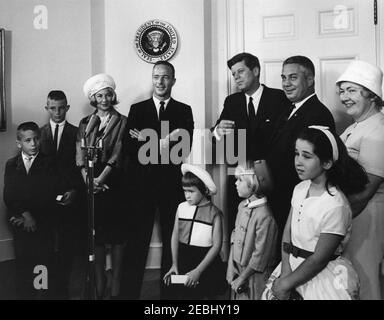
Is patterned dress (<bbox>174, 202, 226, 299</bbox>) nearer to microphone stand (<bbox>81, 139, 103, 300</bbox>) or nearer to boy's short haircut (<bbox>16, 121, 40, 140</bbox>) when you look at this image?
microphone stand (<bbox>81, 139, 103, 300</bbox>)

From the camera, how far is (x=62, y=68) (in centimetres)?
160

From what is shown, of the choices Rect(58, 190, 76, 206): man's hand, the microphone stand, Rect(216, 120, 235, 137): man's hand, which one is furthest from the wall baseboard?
Rect(216, 120, 235, 137): man's hand

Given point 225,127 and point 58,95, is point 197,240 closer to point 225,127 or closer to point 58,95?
point 225,127

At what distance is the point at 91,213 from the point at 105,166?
0.53 feet

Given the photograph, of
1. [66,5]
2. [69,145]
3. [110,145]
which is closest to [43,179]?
[69,145]

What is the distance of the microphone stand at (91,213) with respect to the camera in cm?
149

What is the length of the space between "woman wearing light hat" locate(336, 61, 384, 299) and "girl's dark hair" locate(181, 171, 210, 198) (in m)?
0.44

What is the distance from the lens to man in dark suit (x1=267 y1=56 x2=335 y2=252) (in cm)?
141

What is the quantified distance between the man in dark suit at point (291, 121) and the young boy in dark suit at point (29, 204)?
731 mm

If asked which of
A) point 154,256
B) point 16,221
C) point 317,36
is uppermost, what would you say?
point 317,36

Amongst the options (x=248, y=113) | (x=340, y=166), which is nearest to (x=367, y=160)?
(x=340, y=166)

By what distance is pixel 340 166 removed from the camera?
1.29 metres

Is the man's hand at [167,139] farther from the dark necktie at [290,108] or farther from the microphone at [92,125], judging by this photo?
the dark necktie at [290,108]
